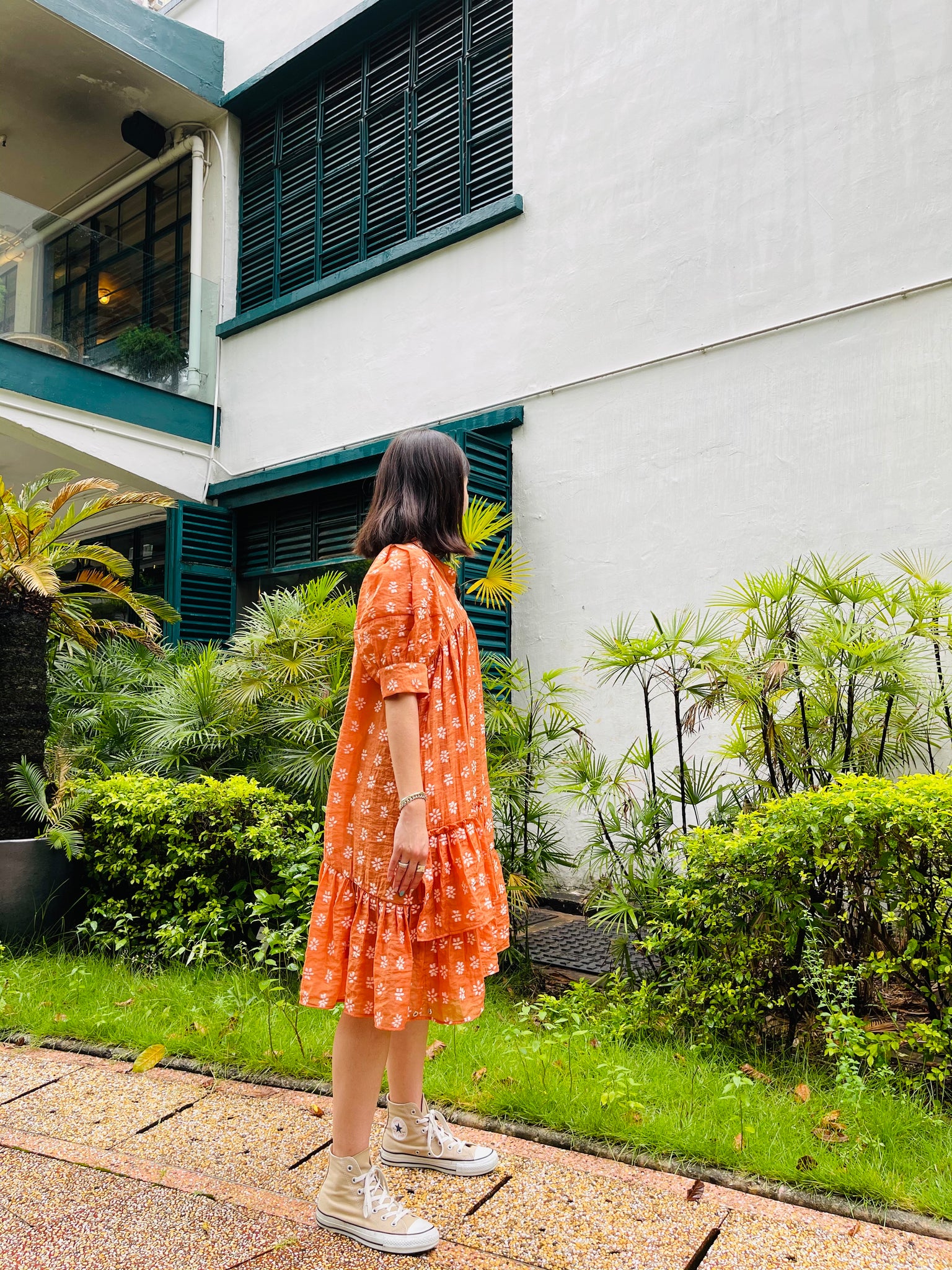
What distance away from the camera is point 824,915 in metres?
3.39

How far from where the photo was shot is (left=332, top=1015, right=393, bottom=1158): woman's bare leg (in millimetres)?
2195

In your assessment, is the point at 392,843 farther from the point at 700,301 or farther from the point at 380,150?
the point at 380,150

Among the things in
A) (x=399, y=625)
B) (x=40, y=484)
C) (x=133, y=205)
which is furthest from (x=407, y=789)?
(x=133, y=205)

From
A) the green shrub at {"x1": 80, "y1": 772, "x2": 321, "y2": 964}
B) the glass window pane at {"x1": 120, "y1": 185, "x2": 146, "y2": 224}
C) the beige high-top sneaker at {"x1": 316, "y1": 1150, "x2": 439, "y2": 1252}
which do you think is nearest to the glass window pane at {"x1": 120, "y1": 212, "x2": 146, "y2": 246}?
the glass window pane at {"x1": 120, "y1": 185, "x2": 146, "y2": 224}

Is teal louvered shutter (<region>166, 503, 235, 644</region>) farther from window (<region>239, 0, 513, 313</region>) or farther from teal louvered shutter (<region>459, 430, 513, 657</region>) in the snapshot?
teal louvered shutter (<region>459, 430, 513, 657</region>)

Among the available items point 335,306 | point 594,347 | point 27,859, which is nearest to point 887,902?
point 27,859

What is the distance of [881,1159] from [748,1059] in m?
0.88

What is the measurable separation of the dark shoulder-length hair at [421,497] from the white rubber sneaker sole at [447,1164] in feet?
5.18

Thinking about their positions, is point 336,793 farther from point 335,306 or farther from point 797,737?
point 335,306

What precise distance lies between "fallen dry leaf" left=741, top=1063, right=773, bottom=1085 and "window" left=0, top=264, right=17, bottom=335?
8.39m

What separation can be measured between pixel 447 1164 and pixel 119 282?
9.02m

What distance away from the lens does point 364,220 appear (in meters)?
8.63

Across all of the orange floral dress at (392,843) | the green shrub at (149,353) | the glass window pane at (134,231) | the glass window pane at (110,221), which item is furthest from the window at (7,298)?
the orange floral dress at (392,843)

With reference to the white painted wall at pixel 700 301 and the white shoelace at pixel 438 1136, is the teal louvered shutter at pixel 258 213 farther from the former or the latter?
the white shoelace at pixel 438 1136
